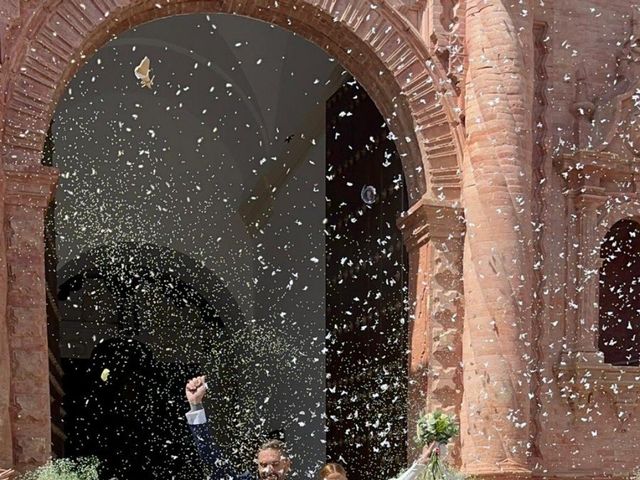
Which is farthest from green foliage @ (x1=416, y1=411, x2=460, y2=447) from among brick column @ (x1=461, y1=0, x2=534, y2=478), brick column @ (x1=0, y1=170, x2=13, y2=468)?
brick column @ (x1=461, y1=0, x2=534, y2=478)

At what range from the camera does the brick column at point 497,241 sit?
41.5 feet

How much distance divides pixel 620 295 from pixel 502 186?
6.72ft

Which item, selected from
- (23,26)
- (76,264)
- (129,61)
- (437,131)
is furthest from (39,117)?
(76,264)

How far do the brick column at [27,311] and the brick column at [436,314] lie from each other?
3.30m

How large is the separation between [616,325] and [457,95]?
271 cm

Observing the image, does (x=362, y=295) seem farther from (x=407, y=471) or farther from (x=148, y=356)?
(x=148, y=356)

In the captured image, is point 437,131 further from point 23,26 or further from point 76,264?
point 76,264

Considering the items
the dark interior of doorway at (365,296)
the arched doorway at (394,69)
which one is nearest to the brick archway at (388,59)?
the arched doorway at (394,69)

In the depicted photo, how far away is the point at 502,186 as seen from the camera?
12938mm

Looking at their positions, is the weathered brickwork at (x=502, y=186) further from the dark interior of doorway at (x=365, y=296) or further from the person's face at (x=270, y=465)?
the person's face at (x=270, y=465)

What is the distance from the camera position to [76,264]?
22109 mm

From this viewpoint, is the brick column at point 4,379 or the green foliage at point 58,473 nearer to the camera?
the green foliage at point 58,473

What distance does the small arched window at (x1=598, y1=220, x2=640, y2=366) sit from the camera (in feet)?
46.3

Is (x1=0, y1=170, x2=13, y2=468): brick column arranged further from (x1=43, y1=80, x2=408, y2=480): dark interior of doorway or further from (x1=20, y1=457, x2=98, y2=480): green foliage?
(x1=43, y1=80, x2=408, y2=480): dark interior of doorway
